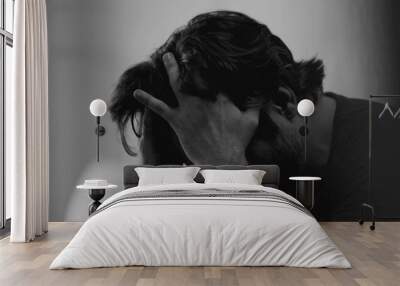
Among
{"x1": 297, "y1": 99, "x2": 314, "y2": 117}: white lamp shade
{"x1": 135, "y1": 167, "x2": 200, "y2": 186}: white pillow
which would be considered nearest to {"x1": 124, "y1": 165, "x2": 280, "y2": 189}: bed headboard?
{"x1": 135, "y1": 167, "x2": 200, "y2": 186}: white pillow

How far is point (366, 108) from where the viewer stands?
771 centimetres

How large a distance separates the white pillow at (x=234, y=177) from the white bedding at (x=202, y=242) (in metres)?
2.01

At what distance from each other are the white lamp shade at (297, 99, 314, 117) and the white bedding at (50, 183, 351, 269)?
2.74m

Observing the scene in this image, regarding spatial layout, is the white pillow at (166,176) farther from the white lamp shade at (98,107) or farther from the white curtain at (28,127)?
the white curtain at (28,127)

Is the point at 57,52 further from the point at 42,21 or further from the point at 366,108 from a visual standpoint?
the point at 366,108

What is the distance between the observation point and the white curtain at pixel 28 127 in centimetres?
608

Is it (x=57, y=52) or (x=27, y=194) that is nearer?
(x=27, y=194)

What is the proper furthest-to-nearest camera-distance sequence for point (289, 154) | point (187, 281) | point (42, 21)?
point (289, 154), point (42, 21), point (187, 281)

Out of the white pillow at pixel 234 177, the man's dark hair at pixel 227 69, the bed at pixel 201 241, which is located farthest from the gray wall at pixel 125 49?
the bed at pixel 201 241

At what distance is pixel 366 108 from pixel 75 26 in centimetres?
411

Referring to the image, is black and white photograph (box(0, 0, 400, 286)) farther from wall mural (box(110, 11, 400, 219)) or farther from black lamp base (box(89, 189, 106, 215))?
black lamp base (box(89, 189, 106, 215))

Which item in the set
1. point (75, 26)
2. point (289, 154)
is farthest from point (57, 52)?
point (289, 154)

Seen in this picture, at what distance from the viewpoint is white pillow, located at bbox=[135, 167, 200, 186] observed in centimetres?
693

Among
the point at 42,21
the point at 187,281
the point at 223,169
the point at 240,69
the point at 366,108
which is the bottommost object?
the point at 187,281
